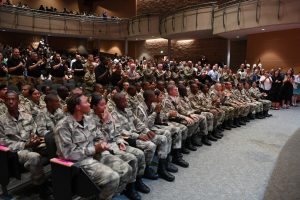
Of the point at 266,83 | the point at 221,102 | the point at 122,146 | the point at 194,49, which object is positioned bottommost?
the point at 122,146

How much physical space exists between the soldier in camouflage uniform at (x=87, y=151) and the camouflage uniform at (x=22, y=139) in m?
0.47

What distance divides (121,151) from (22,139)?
113 cm

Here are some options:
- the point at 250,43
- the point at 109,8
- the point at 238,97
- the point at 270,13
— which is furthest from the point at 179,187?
the point at 109,8

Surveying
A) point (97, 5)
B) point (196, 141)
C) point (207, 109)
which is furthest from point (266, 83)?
point (97, 5)

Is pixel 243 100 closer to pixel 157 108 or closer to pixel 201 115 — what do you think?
pixel 201 115

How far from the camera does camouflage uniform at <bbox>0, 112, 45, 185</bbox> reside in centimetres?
302

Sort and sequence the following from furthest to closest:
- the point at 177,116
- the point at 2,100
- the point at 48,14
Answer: the point at 48,14, the point at 177,116, the point at 2,100

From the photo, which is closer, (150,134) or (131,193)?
(131,193)

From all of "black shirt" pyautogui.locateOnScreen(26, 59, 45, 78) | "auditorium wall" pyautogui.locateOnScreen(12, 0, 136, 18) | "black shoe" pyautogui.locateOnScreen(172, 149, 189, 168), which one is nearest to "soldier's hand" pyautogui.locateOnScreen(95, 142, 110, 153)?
"black shoe" pyautogui.locateOnScreen(172, 149, 189, 168)

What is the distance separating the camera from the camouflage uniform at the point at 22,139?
3021mm

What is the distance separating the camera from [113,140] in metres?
3.51

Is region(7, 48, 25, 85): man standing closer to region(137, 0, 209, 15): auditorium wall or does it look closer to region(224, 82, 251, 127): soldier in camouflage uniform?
region(224, 82, 251, 127): soldier in camouflage uniform

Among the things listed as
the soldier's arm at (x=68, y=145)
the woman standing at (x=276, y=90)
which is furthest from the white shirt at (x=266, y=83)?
A: the soldier's arm at (x=68, y=145)

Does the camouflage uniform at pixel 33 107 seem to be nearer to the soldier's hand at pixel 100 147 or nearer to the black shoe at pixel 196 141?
the soldier's hand at pixel 100 147
